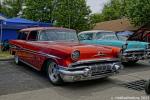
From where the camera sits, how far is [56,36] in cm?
846

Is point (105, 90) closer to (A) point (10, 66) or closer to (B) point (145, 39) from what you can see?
(A) point (10, 66)

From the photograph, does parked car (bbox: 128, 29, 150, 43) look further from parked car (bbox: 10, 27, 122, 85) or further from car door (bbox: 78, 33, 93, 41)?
parked car (bbox: 10, 27, 122, 85)

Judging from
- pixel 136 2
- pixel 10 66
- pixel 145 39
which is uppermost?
pixel 136 2

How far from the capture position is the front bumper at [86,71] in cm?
641

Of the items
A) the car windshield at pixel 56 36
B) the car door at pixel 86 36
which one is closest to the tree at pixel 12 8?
the car door at pixel 86 36

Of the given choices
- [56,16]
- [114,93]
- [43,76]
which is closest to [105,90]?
[114,93]

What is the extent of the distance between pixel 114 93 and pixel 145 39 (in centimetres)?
640

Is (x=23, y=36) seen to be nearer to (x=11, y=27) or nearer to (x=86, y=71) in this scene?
(x=86, y=71)

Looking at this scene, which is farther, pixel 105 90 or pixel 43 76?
pixel 43 76

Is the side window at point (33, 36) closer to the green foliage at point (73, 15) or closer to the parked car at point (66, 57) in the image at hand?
the parked car at point (66, 57)

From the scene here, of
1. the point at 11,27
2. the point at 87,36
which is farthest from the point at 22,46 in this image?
the point at 11,27

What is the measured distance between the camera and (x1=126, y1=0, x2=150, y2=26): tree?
2679 centimetres

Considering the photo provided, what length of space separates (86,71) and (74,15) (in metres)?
23.2

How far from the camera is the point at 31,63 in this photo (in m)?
8.52
